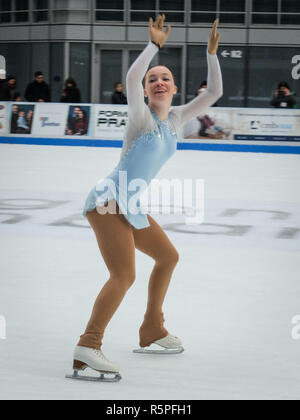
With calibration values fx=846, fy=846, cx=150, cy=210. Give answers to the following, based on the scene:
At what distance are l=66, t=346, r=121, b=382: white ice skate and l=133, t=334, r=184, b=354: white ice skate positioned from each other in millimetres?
483

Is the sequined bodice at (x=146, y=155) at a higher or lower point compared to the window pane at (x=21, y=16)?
lower

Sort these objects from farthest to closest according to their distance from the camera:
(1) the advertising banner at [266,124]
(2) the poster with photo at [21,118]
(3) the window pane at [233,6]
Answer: (3) the window pane at [233,6] → (2) the poster with photo at [21,118] → (1) the advertising banner at [266,124]

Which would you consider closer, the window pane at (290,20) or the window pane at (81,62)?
the window pane at (290,20)

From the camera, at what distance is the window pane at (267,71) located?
28.9 m

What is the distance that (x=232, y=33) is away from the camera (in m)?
28.9

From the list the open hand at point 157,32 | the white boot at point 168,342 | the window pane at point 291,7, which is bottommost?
the white boot at point 168,342

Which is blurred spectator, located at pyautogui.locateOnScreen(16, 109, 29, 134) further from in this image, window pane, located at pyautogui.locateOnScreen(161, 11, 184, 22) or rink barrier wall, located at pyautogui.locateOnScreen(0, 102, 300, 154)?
window pane, located at pyautogui.locateOnScreen(161, 11, 184, 22)

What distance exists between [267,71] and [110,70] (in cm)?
540

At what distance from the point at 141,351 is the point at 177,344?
0.18m

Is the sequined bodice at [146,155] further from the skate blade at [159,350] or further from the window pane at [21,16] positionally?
the window pane at [21,16]

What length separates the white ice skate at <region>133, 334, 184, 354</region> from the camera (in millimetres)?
4148

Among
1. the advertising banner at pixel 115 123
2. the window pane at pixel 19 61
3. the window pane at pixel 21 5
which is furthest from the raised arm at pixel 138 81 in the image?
the window pane at pixel 21 5

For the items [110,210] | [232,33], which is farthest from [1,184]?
[232,33]

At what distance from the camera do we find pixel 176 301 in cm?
535
